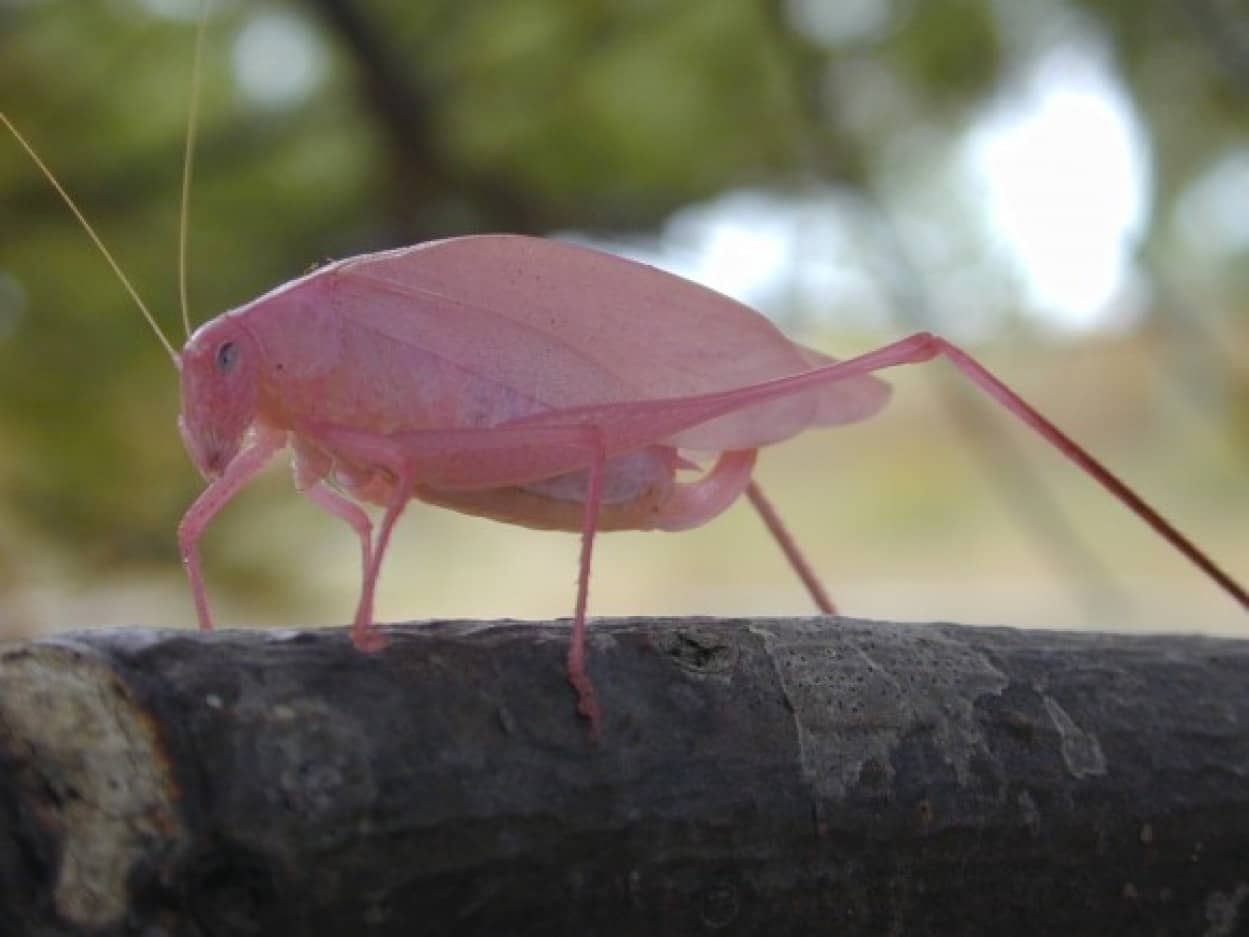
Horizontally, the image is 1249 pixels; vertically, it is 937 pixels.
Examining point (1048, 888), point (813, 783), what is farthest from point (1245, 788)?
point (813, 783)

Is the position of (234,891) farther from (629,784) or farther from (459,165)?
(459,165)

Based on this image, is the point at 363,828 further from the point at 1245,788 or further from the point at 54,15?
the point at 54,15

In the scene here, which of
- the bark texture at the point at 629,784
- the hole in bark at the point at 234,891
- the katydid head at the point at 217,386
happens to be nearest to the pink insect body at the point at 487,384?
the katydid head at the point at 217,386

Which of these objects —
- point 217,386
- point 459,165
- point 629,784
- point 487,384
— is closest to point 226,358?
point 217,386

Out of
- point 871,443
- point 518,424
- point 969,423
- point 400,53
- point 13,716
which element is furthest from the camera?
point 871,443

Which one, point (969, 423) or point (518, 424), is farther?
point (969, 423)

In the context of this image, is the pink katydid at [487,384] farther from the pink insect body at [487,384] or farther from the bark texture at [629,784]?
the bark texture at [629,784]
